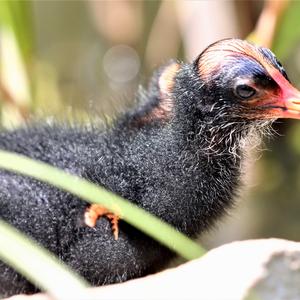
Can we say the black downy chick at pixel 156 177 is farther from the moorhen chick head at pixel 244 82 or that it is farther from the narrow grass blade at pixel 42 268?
the narrow grass blade at pixel 42 268

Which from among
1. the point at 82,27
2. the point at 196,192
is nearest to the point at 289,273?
the point at 196,192

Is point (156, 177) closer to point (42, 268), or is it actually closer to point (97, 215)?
point (97, 215)

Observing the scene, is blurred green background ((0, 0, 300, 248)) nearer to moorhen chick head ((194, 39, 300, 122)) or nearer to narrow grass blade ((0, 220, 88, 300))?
moorhen chick head ((194, 39, 300, 122))

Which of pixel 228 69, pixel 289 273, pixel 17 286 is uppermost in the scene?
pixel 228 69

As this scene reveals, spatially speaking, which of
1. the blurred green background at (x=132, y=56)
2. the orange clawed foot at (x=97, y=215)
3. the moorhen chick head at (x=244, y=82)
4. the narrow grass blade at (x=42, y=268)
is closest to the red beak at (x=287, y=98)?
the moorhen chick head at (x=244, y=82)

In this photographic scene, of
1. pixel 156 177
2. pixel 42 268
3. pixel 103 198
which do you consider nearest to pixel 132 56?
pixel 156 177

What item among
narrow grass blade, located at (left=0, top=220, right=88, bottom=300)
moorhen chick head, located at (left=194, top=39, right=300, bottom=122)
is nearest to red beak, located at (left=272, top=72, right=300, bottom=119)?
moorhen chick head, located at (left=194, top=39, right=300, bottom=122)

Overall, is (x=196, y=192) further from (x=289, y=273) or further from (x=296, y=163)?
(x=296, y=163)
